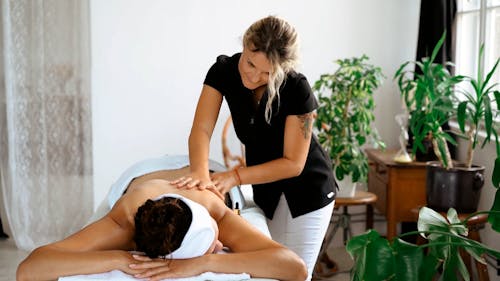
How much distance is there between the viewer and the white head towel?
1.81 metres

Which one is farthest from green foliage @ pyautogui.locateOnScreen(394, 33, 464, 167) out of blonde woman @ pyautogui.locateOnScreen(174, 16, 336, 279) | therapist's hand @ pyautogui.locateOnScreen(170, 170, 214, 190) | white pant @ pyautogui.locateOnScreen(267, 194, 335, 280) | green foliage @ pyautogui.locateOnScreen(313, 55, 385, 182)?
therapist's hand @ pyautogui.locateOnScreen(170, 170, 214, 190)

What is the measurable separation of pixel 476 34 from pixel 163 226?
2.81 m

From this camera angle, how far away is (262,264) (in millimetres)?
1899

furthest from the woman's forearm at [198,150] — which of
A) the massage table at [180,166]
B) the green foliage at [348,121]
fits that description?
the green foliage at [348,121]

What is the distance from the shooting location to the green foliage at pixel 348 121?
376cm

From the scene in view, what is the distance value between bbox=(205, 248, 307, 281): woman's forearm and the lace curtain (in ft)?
8.86

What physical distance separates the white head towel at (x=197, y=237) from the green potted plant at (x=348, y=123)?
6.43ft

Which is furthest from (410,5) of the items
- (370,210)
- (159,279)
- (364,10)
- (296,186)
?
(159,279)

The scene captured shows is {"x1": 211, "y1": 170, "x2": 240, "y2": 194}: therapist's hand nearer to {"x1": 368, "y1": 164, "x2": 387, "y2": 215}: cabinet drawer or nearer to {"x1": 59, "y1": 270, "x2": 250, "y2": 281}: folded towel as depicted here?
{"x1": 59, "y1": 270, "x2": 250, "y2": 281}: folded towel

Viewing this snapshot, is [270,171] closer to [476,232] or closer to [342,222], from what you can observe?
[476,232]

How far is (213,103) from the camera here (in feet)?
8.27

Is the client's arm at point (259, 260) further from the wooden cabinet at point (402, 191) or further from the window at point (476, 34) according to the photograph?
the window at point (476, 34)

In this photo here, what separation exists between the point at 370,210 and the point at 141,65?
5.34 ft

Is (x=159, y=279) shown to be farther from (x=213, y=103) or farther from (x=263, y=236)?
(x=213, y=103)
